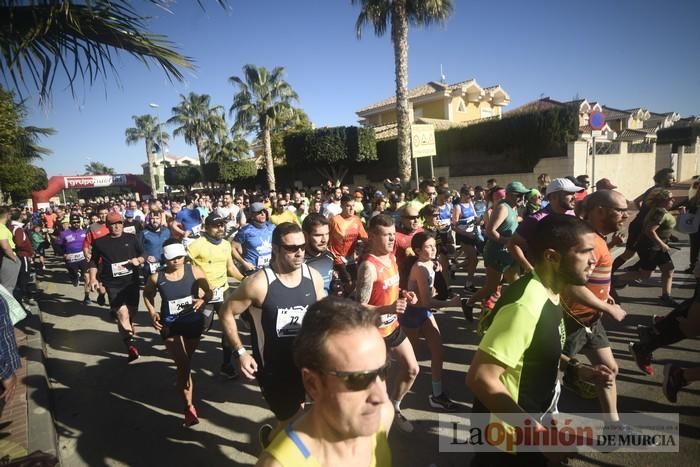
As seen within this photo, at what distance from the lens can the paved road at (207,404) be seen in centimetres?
317

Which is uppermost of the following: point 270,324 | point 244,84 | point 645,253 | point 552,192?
point 244,84

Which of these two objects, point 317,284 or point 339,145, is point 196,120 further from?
point 317,284

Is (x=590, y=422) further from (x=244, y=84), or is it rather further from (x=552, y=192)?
(x=244, y=84)

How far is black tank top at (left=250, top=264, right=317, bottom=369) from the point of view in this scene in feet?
8.61

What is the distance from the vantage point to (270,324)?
2617mm

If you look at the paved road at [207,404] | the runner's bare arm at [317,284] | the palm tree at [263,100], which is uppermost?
the palm tree at [263,100]

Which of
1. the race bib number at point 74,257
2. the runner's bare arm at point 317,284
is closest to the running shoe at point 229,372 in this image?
the runner's bare arm at point 317,284

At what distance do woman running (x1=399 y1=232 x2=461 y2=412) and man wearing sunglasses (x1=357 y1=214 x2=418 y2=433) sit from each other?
220 millimetres

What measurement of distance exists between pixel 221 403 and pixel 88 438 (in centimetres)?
124

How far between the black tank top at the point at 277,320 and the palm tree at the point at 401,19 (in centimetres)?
1367

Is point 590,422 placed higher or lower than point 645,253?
lower

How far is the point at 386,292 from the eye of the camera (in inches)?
128

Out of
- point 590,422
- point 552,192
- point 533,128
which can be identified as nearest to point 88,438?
point 590,422

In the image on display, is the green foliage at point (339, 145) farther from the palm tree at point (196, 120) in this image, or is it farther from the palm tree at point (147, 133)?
the palm tree at point (147, 133)
